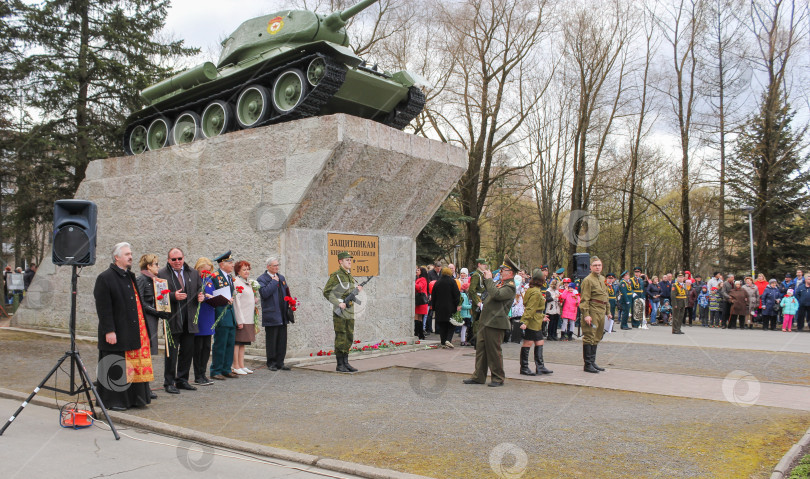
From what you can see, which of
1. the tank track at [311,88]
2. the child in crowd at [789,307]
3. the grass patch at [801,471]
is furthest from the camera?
the child in crowd at [789,307]

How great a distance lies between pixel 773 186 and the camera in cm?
2795

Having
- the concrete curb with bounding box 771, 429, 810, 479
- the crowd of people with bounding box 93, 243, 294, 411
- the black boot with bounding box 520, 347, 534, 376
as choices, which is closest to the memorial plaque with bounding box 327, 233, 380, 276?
the crowd of people with bounding box 93, 243, 294, 411

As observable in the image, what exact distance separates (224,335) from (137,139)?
8.67 metres

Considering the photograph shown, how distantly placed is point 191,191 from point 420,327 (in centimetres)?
578

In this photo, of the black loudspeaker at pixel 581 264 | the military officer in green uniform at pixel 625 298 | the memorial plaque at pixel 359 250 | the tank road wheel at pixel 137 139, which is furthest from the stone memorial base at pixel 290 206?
the military officer in green uniform at pixel 625 298

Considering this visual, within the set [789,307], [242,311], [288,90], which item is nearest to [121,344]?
[242,311]

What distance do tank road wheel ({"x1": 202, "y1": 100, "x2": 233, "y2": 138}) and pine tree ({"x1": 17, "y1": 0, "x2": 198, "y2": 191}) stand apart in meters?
8.22

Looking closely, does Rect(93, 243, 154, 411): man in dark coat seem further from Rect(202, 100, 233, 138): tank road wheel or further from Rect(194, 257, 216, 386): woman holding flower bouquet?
Rect(202, 100, 233, 138): tank road wheel

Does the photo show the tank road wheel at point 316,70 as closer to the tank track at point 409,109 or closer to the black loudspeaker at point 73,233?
the tank track at point 409,109

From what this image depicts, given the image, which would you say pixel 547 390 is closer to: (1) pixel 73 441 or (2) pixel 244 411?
(2) pixel 244 411

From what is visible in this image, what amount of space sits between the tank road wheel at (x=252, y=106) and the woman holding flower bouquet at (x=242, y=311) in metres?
4.29

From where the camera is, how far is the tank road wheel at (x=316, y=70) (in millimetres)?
11156

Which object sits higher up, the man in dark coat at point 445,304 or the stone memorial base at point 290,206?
the stone memorial base at point 290,206

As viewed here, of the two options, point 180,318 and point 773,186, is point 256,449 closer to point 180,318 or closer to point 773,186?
point 180,318
